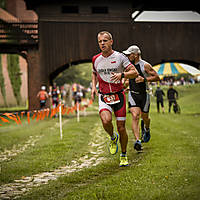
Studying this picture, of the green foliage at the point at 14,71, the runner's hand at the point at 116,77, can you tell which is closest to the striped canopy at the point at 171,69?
the runner's hand at the point at 116,77

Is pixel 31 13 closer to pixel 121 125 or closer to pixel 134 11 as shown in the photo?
pixel 134 11

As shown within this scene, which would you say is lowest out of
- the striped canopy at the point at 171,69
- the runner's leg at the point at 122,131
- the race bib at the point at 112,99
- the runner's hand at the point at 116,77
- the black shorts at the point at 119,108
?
the runner's leg at the point at 122,131

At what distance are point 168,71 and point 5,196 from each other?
24124 mm

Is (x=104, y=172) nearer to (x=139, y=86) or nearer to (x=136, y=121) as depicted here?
(x=136, y=121)

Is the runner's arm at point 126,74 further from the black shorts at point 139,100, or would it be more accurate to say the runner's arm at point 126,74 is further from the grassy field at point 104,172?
the black shorts at point 139,100

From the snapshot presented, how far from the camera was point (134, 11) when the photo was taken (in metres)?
25.5

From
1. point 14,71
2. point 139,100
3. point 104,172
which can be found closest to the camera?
point 104,172

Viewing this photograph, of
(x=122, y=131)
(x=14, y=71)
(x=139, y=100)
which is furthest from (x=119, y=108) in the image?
(x=14, y=71)

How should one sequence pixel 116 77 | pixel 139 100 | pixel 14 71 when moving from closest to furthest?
pixel 116 77
pixel 139 100
pixel 14 71

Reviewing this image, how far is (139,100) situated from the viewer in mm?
8570

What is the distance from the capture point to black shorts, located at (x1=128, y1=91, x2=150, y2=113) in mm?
8547

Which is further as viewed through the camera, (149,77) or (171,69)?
(171,69)

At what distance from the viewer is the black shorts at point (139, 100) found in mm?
8547

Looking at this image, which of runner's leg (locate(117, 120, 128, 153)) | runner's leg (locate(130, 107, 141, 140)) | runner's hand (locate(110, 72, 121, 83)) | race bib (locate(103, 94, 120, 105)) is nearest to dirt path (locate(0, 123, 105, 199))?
runner's leg (locate(117, 120, 128, 153))
